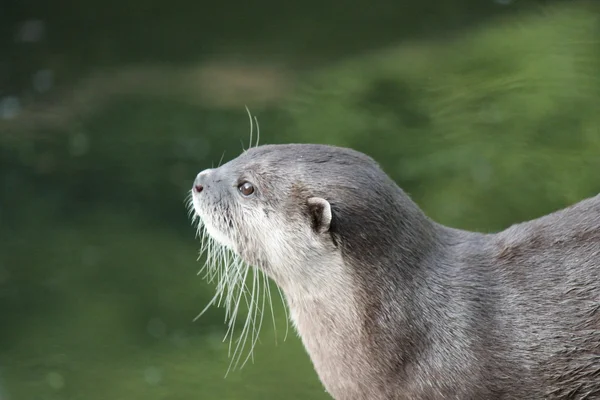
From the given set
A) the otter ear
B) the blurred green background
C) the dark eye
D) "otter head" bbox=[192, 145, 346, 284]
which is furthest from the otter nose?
the blurred green background

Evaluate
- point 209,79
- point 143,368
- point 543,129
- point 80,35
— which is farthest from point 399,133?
point 80,35

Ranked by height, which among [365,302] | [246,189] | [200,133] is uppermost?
[200,133]

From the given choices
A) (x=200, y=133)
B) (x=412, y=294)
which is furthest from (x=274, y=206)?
(x=200, y=133)

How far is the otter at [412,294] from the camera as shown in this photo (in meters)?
2.42

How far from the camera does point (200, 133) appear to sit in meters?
Result: 5.36

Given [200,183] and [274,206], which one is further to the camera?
[200,183]

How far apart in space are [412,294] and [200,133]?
306 centimetres

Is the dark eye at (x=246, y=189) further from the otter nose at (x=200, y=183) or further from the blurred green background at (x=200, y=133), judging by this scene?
the blurred green background at (x=200, y=133)

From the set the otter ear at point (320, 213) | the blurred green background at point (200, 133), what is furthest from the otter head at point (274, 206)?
the blurred green background at point (200, 133)

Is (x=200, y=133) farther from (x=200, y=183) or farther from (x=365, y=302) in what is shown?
(x=365, y=302)

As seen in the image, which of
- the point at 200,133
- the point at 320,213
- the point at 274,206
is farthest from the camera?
the point at 200,133

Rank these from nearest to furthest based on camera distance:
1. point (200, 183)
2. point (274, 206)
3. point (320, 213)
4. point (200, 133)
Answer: point (320, 213) → point (274, 206) → point (200, 183) → point (200, 133)

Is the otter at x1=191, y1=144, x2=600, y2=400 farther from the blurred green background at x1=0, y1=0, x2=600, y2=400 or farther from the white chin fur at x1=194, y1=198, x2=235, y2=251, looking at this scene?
the blurred green background at x1=0, y1=0, x2=600, y2=400

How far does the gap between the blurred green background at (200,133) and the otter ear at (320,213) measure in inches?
47.3
